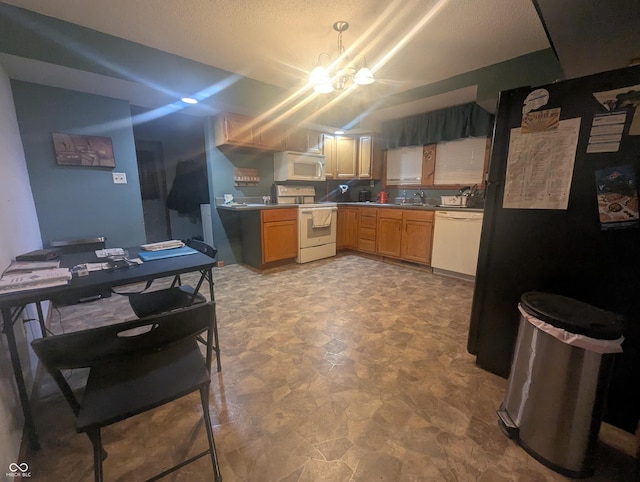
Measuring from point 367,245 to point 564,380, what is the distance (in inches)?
134

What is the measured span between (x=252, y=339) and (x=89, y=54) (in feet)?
8.99

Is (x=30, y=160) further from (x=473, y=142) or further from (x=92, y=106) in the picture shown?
(x=473, y=142)

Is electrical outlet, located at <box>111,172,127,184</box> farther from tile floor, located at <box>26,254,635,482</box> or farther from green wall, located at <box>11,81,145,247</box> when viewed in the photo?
tile floor, located at <box>26,254,635,482</box>

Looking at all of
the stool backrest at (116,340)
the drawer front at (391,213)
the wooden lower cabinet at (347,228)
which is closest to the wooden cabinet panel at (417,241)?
the drawer front at (391,213)

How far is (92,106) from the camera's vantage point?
113 inches

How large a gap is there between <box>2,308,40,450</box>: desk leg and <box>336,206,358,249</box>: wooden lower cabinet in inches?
154

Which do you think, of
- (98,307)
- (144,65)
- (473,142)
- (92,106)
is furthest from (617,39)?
(98,307)

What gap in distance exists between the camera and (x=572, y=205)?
1.35m

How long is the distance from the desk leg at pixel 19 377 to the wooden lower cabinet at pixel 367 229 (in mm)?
3911

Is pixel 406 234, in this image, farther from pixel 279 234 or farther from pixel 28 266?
pixel 28 266

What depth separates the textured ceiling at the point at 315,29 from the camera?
1949 millimetres

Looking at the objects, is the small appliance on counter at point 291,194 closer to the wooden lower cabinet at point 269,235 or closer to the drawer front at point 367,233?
the wooden lower cabinet at point 269,235

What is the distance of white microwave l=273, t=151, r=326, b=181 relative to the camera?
413 cm

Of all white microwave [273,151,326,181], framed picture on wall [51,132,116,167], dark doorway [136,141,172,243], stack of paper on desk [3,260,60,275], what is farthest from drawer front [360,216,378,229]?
stack of paper on desk [3,260,60,275]
